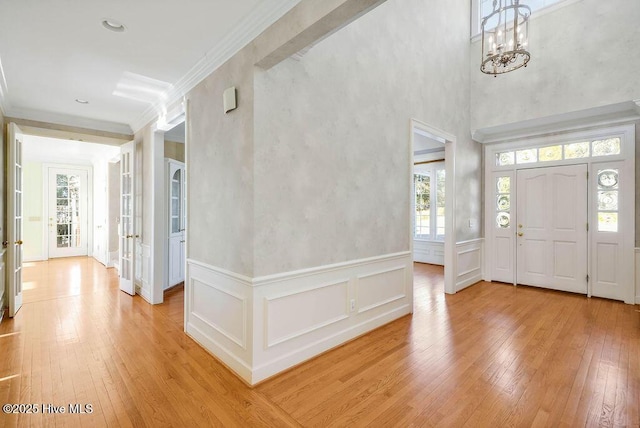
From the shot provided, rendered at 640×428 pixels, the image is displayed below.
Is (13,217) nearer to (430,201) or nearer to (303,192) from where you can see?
(303,192)

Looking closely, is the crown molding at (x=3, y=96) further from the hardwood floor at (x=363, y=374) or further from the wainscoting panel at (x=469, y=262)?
the wainscoting panel at (x=469, y=262)

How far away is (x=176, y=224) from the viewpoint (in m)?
5.24

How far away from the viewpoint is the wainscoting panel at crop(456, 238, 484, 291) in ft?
16.2

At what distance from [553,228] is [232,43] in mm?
5488

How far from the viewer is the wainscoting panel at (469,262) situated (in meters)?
4.94

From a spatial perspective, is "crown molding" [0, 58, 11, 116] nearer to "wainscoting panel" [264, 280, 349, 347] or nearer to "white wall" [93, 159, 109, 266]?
"white wall" [93, 159, 109, 266]

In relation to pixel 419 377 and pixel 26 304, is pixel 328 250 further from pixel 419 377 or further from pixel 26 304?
pixel 26 304

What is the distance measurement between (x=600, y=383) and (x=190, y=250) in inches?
148

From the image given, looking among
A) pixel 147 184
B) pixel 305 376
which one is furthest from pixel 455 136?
pixel 147 184

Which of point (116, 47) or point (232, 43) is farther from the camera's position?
point (116, 47)

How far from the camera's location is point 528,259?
5.20 metres

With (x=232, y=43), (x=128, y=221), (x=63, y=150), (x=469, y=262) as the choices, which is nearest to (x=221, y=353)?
(x=232, y=43)

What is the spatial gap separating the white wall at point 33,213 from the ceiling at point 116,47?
4973mm

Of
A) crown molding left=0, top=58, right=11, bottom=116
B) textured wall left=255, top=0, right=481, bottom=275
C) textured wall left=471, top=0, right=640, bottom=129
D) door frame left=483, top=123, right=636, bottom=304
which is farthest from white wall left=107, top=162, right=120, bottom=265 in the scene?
door frame left=483, top=123, right=636, bottom=304
